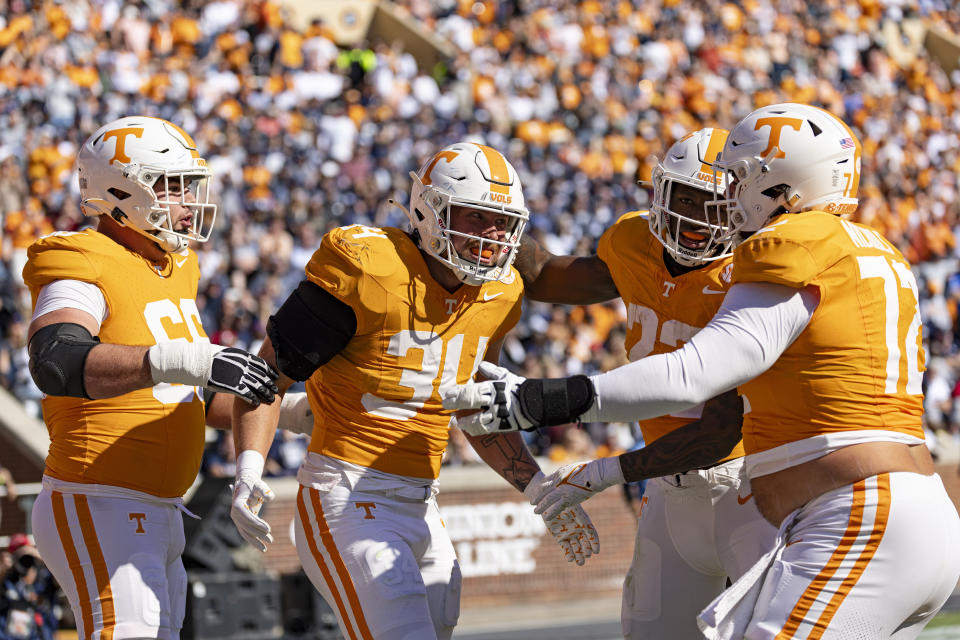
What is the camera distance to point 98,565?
391 cm

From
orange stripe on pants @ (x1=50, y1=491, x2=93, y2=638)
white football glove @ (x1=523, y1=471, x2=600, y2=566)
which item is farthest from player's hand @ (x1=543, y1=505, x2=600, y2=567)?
orange stripe on pants @ (x1=50, y1=491, x2=93, y2=638)

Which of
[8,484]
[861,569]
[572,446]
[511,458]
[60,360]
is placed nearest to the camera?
[861,569]

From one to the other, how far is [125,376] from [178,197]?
40.6 inches

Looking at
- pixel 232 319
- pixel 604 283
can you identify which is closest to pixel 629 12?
pixel 232 319

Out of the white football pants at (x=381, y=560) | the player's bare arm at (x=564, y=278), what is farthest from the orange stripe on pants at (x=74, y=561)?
the player's bare arm at (x=564, y=278)

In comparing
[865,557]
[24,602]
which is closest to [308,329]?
[865,557]

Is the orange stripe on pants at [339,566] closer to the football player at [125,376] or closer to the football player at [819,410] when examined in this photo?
the football player at [125,376]

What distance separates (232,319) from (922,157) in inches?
467

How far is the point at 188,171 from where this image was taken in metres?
4.38

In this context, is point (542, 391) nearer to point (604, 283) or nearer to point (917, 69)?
point (604, 283)

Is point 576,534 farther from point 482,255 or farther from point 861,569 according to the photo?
point 861,569

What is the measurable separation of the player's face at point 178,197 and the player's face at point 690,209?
5.43 ft

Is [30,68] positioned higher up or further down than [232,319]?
higher up

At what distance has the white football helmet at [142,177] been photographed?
4.29 m
